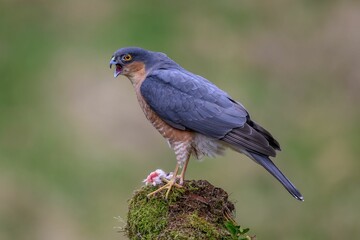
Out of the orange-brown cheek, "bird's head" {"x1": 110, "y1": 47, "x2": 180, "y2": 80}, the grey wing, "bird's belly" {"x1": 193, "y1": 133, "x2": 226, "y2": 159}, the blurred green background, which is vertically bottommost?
"bird's belly" {"x1": 193, "y1": 133, "x2": 226, "y2": 159}

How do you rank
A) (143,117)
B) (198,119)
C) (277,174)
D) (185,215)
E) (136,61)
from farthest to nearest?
(143,117), (136,61), (198,119), (277,174), (185,215)

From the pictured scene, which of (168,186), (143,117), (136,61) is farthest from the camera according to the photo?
(143,117)

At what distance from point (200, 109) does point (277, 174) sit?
3.00ft

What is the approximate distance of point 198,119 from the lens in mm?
6902

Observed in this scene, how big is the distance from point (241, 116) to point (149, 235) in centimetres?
169

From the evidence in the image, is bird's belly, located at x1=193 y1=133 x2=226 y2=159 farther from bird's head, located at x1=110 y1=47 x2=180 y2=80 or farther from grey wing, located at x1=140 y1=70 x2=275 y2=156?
bird's head, located at x1=110 y1=47 x2=180 y2=80

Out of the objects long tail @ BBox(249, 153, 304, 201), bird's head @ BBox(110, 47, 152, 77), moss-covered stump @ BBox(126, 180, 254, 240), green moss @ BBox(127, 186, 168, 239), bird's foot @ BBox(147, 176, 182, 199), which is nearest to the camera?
moss-covered stump @ BBox(126, 180, 254, 240)

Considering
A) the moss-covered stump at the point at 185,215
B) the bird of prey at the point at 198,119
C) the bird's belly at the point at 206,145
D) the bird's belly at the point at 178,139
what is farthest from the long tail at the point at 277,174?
the moss-covered stump at the point at 185,215

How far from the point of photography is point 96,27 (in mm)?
15602

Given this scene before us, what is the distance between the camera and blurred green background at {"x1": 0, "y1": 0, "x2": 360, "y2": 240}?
1216cm

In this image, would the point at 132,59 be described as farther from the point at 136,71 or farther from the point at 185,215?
the point at 185,215

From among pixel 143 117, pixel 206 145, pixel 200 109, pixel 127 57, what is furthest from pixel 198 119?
pixel 143 117

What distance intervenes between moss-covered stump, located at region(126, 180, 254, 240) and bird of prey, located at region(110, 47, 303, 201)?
2.24ft

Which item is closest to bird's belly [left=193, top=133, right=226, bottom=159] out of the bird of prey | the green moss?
the bird of prey
